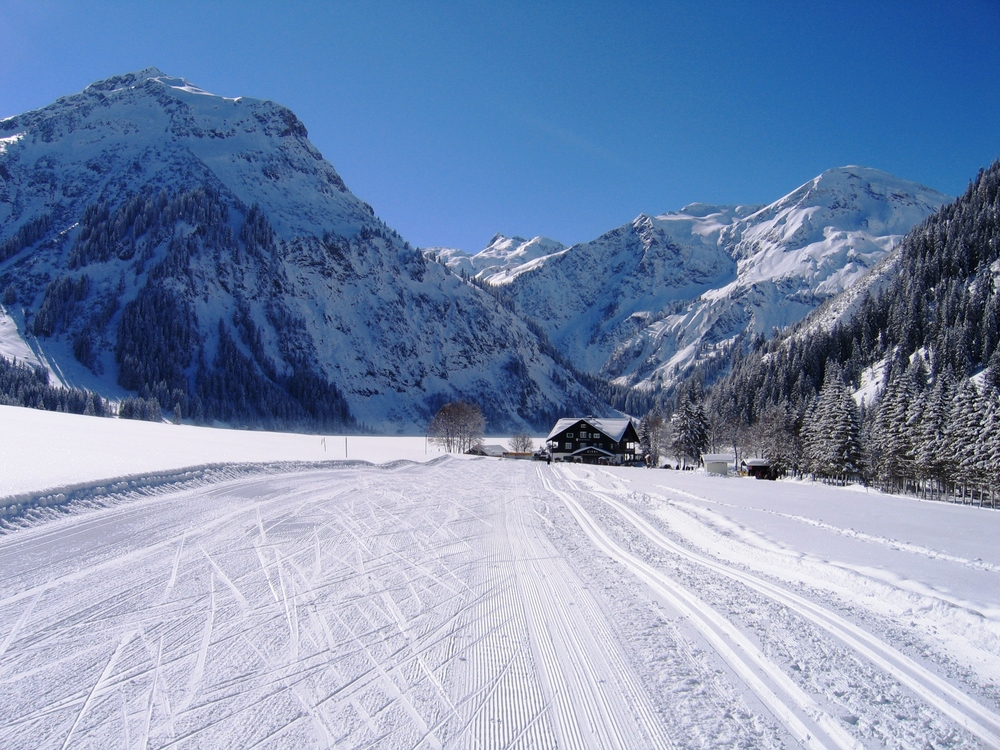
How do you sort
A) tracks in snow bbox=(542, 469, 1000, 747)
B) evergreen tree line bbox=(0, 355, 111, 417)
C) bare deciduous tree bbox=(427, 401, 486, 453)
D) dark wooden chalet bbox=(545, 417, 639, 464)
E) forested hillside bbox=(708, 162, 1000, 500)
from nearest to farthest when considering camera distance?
tracks in snow bbox=(542, 469, 1000, 747)
forested hillside bbox=(708, 162, 1000, 500)
dark wooden chalet bbox=(545, 417, 639, 464)
evergreen tree line bbox=(0, 355, 111, 417)
bare deciduous tree bbox=(427, 401, 486, 453)

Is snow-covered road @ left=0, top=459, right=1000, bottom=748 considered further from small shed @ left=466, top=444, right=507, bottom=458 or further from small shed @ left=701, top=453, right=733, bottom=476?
small shed @ left=466, top=444, right=507, bottom=458

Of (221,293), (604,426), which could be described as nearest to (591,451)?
(604,426)

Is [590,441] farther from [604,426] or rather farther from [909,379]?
[909,379]

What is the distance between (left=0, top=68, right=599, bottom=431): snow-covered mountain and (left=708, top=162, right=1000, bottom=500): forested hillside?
86.8 metres

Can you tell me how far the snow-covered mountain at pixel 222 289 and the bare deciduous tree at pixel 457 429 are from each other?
56835mm

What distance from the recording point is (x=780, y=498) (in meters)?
23.3

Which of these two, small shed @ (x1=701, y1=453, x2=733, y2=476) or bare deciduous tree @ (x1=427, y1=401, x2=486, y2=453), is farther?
bare deciduous tree @ (x1=427, y1=401, x2=486, y2=453)

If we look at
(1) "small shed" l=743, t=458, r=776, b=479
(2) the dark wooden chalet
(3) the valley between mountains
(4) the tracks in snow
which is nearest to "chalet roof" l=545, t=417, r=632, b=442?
(2) the dark wooden chalet

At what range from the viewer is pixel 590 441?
276ft

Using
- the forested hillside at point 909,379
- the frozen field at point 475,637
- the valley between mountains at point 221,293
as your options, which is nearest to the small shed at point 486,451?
the forested hillside at point 909,379

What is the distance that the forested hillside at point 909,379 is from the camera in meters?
44.7

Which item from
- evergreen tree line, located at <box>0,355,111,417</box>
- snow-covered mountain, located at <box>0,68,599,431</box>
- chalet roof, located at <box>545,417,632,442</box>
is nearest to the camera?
chalet roof, located at <box>545,417,632,442</box>

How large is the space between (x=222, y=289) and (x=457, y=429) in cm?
9887

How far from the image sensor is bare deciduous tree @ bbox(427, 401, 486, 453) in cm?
8538
